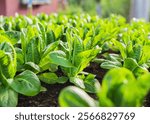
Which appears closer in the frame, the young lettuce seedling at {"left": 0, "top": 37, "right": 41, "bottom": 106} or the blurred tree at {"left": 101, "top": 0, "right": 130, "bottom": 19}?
the young lettuce seedling at {"left": 0, "top": 37, "right": 41, "bottom": 106}

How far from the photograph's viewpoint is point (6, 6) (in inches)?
303

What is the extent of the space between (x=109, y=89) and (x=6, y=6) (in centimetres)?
716

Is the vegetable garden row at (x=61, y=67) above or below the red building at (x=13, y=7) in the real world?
above

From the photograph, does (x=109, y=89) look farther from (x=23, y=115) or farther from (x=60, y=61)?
(x=60, y=61)

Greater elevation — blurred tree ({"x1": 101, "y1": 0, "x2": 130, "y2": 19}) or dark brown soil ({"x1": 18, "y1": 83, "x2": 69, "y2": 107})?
dark brown soil ({"x1": 18, "y1": 83, "x2": 69, "y2": 107})

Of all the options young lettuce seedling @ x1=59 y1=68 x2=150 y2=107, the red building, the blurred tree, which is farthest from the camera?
the blurred tree

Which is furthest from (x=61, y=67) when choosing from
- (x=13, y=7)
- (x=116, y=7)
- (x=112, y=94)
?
(x=116, y=7)

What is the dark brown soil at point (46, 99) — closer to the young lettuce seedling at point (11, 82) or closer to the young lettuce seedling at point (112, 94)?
the young lettuce seedling at point (11, 82)

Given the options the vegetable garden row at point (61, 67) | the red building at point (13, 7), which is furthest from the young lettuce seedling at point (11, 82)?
the red building at point (13, 7)

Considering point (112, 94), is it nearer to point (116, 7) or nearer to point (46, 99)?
point (46, 99)

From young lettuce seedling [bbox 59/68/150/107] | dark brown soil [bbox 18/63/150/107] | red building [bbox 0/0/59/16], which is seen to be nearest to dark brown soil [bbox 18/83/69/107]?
dark brown soil [bbox 18/63/150/107]

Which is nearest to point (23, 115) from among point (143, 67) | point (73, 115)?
point (73, 115)

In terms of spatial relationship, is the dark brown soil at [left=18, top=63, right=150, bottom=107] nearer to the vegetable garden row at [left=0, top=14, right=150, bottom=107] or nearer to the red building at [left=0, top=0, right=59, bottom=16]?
the vegetable garden row at [left=0, top=14, right=150, bottom=107]

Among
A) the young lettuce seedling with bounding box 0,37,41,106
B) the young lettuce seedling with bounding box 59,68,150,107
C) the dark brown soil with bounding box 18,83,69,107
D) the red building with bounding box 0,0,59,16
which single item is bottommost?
the red building with bounding box 0,0,59,16
